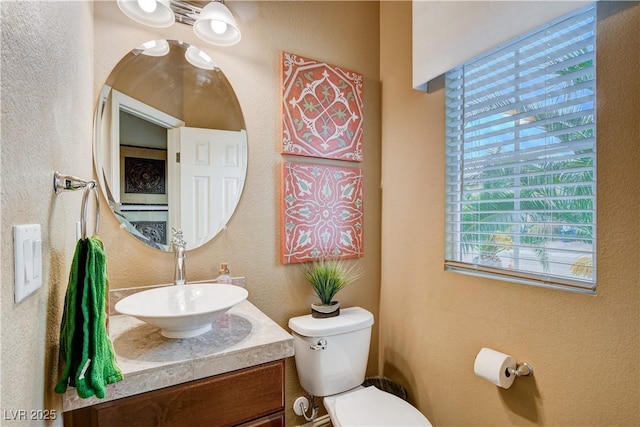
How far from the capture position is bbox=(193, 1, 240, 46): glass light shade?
1371mm

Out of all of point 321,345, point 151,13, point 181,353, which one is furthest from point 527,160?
point 151,13

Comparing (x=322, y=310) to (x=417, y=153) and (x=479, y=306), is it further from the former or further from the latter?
(x=417, y=153)

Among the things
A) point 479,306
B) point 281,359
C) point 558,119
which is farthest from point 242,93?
point 479,306

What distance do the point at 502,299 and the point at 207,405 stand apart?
3.97 feet

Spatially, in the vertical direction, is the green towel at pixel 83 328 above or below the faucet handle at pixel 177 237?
below

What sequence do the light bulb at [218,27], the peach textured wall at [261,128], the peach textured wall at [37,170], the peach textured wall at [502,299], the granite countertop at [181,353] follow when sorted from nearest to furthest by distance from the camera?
the peach textured wall at [37,170] < the granite countertop at [181,353] < the peach textured wall at [502,299] < the peach textured wall at [261,128] < the light bulb at [218,27]

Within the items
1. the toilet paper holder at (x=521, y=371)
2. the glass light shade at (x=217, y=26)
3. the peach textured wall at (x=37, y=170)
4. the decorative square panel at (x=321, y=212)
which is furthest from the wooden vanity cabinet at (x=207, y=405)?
the glass light shade at (x=217, y=26)

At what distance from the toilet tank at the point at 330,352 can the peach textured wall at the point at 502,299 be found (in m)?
0.36

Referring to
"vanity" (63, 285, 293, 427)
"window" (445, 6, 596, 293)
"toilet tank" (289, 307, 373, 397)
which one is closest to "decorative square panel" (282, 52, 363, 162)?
"window" (445, 6, 596, 293)

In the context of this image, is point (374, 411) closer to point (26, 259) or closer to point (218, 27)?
point (26, 259)

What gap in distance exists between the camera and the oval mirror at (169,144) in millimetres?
1328

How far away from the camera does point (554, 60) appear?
1173 millimetres

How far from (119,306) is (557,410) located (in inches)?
61.7

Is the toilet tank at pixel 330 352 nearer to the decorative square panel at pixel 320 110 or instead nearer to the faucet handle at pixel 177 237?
the faucet handle at pixel 177 237
